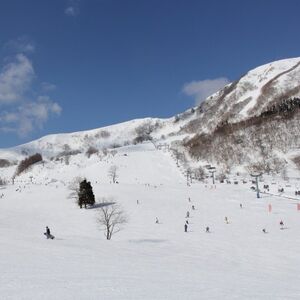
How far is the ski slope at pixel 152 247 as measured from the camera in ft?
47.6

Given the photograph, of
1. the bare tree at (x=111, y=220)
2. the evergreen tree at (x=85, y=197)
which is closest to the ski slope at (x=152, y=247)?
the bare tree at (x=111, y=220)

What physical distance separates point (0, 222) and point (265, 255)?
117 feet

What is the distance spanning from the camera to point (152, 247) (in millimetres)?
33656

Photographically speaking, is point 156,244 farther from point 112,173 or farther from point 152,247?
point 112,173

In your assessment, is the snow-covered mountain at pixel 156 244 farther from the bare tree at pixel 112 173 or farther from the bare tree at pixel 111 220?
the bare tree at pixel 112 173

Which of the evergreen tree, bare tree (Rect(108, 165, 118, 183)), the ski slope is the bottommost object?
the ski slope

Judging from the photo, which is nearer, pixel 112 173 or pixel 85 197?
pixel 85 197

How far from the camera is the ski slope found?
14.5 m

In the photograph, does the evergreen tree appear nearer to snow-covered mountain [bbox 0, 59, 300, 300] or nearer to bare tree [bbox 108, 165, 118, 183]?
snow-covered mountain [bbox 0, 59, 300, 300]

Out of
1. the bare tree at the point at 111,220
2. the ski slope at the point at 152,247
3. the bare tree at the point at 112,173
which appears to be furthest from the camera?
the bare tree at the point at 112,173

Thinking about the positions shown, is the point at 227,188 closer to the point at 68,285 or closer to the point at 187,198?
the point at 187,198

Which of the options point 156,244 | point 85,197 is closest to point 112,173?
point 85,197

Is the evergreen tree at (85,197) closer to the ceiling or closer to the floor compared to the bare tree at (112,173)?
closer to the floor

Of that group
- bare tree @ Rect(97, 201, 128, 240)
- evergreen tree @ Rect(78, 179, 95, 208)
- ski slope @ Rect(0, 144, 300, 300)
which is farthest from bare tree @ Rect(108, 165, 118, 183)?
bare tree @ Rect(97, 201, 128, 240)
